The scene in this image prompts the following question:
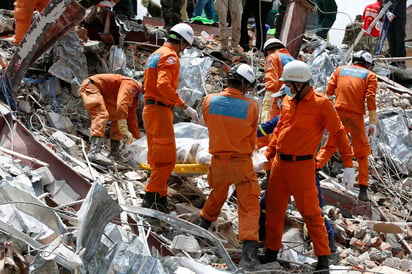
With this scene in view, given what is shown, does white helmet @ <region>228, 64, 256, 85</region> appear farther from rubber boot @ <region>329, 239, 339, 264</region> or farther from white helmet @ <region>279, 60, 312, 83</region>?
rubber boot @ <region>329, 239, 339, 264</region>

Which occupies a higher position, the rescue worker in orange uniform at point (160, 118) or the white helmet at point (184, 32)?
the white helmet at point (184, 32)

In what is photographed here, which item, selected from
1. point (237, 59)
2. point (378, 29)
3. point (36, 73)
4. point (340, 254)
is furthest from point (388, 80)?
point (36, 73)

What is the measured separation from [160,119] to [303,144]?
4.91ft

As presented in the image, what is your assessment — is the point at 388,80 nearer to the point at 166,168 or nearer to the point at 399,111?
the point at 399,111

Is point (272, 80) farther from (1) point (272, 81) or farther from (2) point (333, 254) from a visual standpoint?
(2) point (333, 254)

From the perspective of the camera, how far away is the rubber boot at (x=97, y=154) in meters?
6.26

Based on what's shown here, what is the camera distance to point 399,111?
9.12 meters

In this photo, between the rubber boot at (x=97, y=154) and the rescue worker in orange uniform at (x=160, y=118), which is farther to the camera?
the rubber boot at (x=97, y=154)

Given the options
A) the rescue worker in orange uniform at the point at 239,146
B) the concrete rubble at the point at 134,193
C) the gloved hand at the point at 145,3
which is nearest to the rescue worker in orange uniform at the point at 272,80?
the concrete rubble at the point at 134,193

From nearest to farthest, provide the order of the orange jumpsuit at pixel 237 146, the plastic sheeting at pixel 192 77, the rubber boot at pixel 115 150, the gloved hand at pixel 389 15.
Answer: the orange jumpsuit at pixel 237 146, the rubber boot at pixel 115 150, the plastic sheeting at pixel 192 77, the gloved hand at pixel 389 15

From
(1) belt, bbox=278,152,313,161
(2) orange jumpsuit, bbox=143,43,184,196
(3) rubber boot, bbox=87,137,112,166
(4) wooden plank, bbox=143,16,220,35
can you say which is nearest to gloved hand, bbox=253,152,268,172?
(1) belt, bbox=278,152,313,161

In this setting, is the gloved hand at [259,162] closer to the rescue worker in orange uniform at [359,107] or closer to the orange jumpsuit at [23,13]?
the rescue worker in orange uniform at [359,107]

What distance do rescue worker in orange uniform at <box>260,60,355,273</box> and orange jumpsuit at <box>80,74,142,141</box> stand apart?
2258mm

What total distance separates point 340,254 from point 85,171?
9.14 feet
